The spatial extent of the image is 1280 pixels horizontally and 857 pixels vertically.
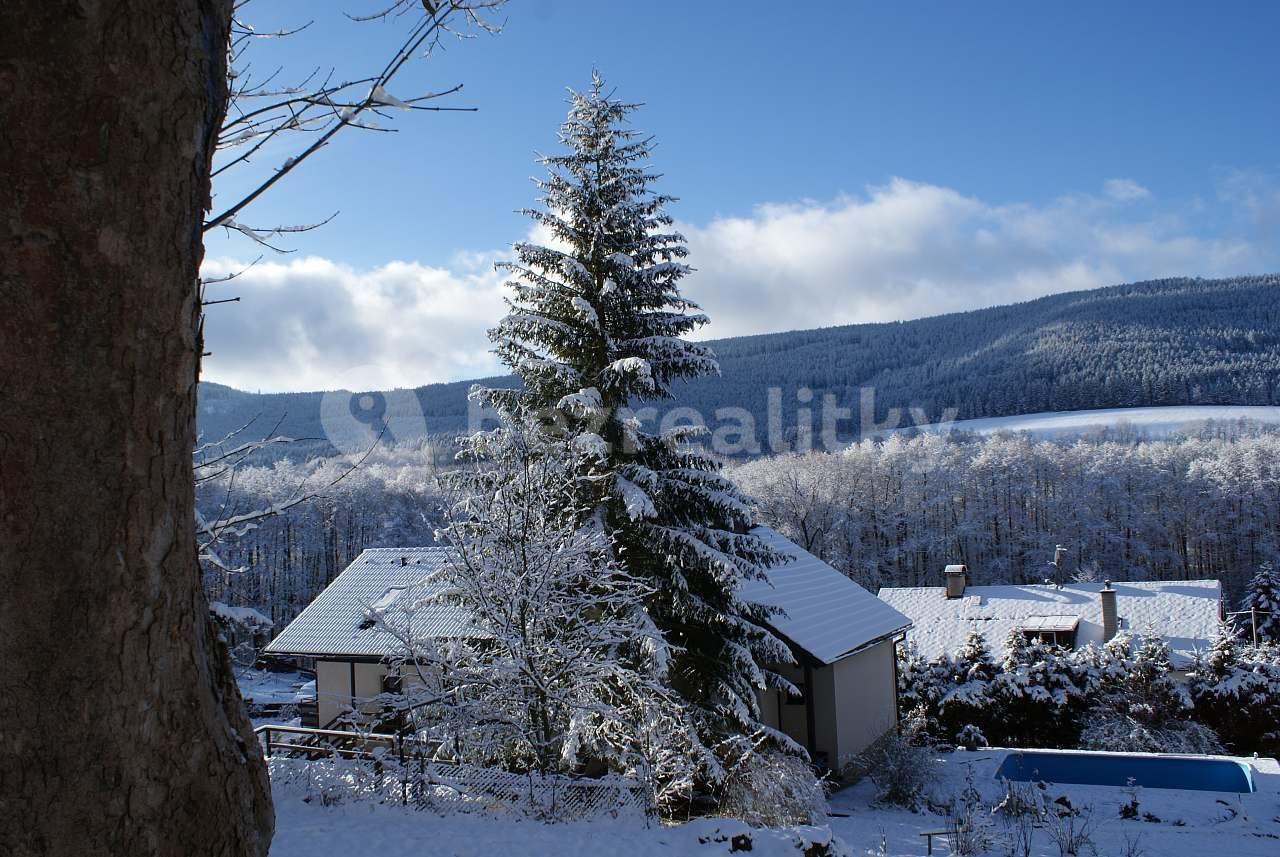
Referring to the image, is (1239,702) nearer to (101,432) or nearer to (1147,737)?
(1147,737)

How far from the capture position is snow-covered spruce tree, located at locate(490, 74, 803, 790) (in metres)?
11.6

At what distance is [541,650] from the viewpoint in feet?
34.1

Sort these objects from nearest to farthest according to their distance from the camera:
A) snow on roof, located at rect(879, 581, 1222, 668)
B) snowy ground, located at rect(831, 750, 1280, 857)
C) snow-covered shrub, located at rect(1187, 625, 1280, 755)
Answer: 1. snowy ground, located at rect(831, 750, 1280, 857)
2. snow-covered shrub, located at rect(1187, 625, 1280, 755)
3. snow on roof, located at rect(879, 581, 1222, 668)

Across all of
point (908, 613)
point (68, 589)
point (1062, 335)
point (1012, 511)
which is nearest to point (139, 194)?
point (68, 589)

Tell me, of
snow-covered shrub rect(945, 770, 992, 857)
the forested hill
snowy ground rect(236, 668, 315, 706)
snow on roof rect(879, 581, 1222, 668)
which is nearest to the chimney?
snow on roof rect(879, 581, 1222, 668)

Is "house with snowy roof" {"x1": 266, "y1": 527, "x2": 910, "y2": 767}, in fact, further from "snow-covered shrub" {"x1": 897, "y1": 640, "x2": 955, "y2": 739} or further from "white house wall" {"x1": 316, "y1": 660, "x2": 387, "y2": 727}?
"snow-covered shrub" {"x1": 897, "y1": 640, "x2": 955, "y2": 739}

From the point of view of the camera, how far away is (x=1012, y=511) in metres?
63.5

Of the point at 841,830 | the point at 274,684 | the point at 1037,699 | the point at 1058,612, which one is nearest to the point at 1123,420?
the point at 1058,612

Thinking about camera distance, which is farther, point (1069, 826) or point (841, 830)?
point (841, 830)

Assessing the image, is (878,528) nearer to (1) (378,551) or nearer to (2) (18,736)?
(1) (378,551)

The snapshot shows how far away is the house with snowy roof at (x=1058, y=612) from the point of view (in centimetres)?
2955

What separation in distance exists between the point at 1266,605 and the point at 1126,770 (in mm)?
23059

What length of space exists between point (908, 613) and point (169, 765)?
113ft

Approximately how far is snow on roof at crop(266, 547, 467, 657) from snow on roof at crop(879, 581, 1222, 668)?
59.5 ft
